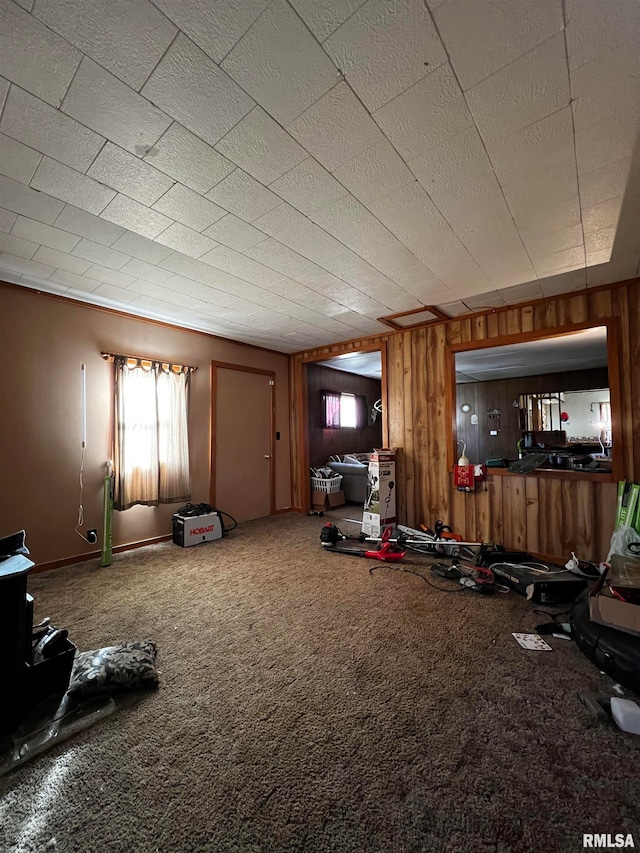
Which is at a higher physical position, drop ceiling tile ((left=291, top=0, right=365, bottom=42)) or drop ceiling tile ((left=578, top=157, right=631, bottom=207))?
drop ceiling tile ((left=291, top=0, right=365, bottom=42))

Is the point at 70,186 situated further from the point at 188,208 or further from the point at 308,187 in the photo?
the point at 308,187

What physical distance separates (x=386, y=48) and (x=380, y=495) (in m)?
3.84

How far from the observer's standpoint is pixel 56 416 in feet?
11.3

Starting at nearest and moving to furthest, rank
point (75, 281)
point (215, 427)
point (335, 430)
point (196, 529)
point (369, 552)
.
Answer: point (75, 281) < point (369, 552) < point (196, 529) < point (215, 427) < point (335, 430)

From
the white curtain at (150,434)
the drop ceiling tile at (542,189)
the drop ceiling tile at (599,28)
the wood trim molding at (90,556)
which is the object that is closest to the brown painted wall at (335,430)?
the white curtain at (150,434)

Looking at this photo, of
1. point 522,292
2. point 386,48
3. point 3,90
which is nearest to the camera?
point 386,48

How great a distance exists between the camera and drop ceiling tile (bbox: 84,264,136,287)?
116 inches

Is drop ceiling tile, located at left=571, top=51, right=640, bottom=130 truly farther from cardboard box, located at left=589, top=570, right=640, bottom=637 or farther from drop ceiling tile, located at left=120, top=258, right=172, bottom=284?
drop ceiling tile, located at left=120, top=258, right=172, bottom=284

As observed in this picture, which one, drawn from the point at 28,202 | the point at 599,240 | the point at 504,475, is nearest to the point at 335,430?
the point at 504,475

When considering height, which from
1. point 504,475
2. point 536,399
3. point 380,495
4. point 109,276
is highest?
point 109,276

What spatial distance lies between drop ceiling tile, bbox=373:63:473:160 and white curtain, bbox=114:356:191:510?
3.53m

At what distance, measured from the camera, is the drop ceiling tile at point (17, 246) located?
247 cm

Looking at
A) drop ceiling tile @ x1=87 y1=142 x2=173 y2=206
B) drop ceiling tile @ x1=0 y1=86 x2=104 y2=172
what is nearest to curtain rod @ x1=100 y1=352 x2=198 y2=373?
drop ceiling tile @ x1=87 y1=142 x2=173 y2=206

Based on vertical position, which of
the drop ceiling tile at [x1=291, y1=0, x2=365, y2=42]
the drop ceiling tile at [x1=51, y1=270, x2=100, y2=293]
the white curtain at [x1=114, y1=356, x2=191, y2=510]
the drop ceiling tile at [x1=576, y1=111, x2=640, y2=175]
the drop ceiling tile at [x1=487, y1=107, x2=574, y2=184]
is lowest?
the white curtain at [x1=114, y1=356, x2=191, y2=510]
